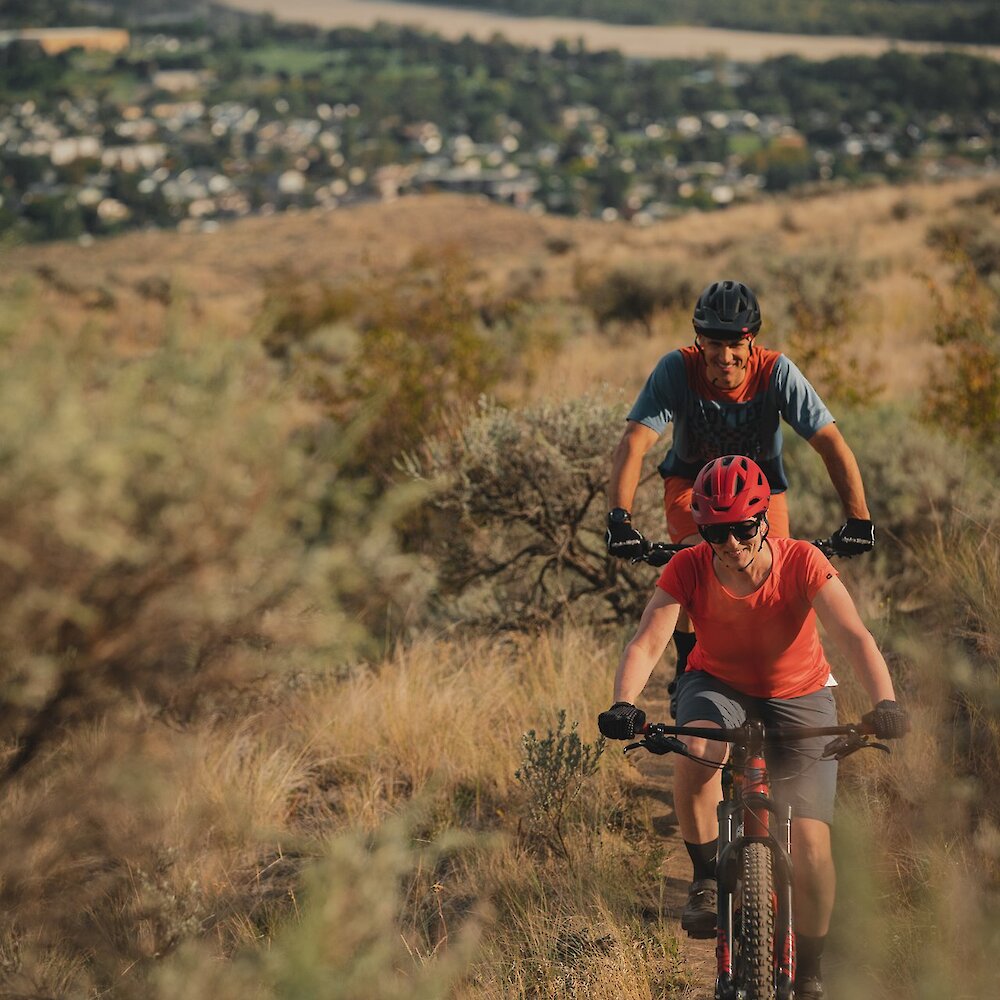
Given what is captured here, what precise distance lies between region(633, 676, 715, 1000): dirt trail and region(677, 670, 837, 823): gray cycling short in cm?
97

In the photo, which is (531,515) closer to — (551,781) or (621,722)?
(551,781)

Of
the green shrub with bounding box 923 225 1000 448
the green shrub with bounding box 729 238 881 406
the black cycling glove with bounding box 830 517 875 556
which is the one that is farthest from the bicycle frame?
the green shrub with bounding box 729 238 881 406

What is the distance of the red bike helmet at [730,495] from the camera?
3.80 meters

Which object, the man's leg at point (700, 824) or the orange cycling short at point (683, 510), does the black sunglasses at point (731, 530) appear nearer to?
the man's leg at point (700, 824)

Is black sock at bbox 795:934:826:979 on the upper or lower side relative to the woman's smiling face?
lower

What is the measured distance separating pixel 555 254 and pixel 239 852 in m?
30.2

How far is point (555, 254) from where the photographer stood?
113ft

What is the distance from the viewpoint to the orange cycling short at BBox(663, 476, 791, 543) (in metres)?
5.13

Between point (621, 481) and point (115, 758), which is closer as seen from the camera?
point (115, 758)

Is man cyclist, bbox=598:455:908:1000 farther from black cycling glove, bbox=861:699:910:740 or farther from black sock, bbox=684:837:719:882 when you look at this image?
black cycling glove, bbox=861:699:910:740

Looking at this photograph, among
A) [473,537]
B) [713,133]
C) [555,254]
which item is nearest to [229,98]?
[713,133]

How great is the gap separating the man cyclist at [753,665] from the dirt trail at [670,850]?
21.4 inches

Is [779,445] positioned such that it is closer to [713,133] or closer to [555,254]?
[555,254]

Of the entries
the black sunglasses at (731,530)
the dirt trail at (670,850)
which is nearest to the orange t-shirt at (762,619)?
the black sunglasses at (731,530)
